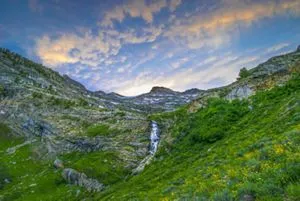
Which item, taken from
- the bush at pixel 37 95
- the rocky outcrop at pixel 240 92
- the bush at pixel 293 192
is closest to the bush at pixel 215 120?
the rocky outcrop at pixel 240 92

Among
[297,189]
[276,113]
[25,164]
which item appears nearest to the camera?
[297,189]

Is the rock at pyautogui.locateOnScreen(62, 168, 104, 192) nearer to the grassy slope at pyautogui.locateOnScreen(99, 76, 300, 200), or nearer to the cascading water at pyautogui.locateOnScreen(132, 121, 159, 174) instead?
the grassy slope at pyautogui.locateOnScreen(99, 76, 300, 200)

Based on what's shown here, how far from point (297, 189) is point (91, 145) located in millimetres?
70528

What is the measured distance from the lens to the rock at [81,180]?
57.8 m

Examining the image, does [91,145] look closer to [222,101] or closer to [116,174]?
[116,174]

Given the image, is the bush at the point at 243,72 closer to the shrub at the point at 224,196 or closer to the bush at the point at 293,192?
the shrub at the point at 224,196

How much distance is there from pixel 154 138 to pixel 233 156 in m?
44.3

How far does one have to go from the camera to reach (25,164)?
87375mm

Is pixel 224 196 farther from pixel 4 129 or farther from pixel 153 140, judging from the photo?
pixel 4 129

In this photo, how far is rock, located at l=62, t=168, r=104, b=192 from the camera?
5781 centimetres

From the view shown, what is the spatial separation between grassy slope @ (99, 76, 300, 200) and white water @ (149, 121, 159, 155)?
8761 millimetres

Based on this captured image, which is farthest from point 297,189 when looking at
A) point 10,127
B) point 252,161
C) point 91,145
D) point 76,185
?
point 10,127

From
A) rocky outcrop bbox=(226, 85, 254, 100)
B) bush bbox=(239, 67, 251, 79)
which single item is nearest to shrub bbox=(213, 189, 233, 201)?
rocky outcrop bbox=(226, 85, 254, 100)

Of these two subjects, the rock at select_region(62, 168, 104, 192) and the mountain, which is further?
the rock at select_region(62, 168, 104, 192)
